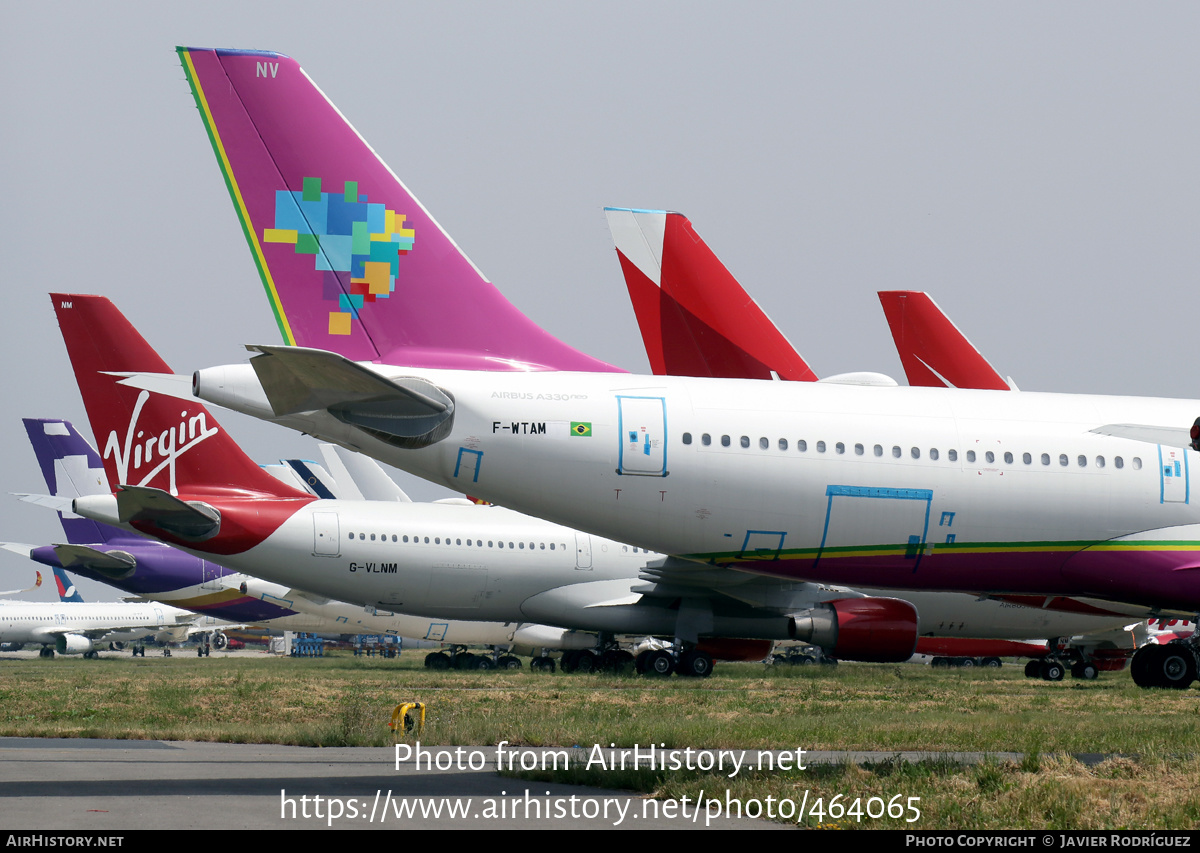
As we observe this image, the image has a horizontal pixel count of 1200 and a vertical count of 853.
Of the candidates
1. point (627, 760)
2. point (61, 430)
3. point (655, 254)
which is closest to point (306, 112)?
point (655, 254)

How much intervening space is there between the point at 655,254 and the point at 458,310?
5.76 m

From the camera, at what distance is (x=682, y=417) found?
44.0ft

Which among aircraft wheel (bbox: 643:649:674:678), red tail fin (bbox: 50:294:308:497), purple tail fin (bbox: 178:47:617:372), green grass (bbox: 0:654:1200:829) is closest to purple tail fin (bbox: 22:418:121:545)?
green grass (bbox: 0:654:1200:829)

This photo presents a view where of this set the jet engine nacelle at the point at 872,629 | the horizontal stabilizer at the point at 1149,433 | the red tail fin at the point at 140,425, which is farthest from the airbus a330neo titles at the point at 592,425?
the red tail fin at the point at 140,425

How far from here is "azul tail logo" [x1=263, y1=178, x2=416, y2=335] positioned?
44.1ft

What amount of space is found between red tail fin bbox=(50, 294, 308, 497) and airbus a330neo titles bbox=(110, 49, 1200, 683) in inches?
533

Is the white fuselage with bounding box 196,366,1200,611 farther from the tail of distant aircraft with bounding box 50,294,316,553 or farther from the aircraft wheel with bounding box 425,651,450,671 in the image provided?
the aircraft wheel with bounding box 425,651,450,671

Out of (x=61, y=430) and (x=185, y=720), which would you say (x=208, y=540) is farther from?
(x=61, y=430)

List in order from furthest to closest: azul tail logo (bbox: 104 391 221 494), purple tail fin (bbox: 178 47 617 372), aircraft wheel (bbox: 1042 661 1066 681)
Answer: aircraft wheel (bbox: 1042 661 1066 681)
azul tail logo (bbox: 104 391 221 494)
purple tail fin (bbox: 178 47 617 372)

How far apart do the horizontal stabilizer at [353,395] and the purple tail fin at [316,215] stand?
3.47ft

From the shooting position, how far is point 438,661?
46.8 meters

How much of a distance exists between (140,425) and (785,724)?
17717 millimetres

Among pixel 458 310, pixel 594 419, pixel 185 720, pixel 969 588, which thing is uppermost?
pixel 458 310
